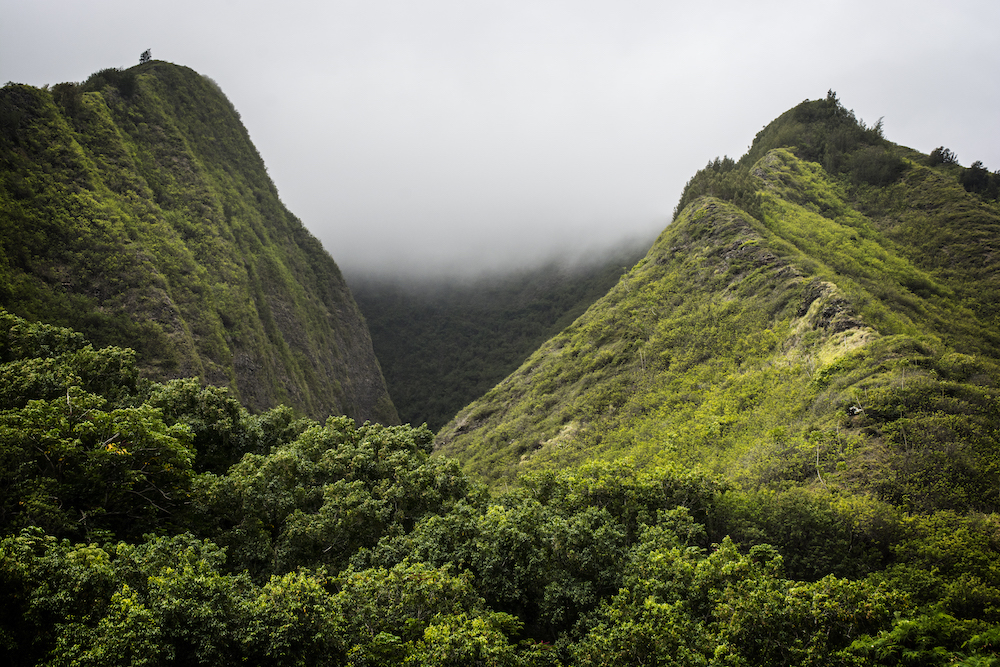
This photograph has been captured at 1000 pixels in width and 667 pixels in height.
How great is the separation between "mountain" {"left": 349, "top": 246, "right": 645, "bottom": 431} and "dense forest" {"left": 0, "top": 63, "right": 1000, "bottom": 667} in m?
101

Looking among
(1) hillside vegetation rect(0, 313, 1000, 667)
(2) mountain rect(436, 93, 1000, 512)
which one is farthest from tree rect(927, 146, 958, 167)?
(1) hillside vegetation rect(0, 313, 1000, 667)


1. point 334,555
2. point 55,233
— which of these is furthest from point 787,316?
point 55,233

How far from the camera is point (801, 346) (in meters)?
39.2

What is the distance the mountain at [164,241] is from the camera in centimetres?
5166

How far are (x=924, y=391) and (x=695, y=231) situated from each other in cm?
4205

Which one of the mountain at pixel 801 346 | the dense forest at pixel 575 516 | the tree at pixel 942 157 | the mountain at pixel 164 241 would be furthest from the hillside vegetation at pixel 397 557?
the tree at pixel 942 157

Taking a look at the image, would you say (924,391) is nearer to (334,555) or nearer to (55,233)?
(334,555)

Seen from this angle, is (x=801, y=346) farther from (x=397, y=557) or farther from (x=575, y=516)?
(x=397, y=557)

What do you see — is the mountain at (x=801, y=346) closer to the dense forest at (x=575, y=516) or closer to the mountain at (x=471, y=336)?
the dense forest at (x=575, y=516)

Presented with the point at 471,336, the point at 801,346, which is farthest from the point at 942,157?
the point at 471,336

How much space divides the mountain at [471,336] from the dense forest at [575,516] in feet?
332

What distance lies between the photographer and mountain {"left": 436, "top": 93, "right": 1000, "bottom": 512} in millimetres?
26797

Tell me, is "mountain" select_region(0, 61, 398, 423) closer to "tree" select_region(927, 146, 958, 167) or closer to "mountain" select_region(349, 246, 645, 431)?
"mountain" select_region(349, 246, 645, 431)

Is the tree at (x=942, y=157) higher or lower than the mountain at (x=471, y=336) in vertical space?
higher
